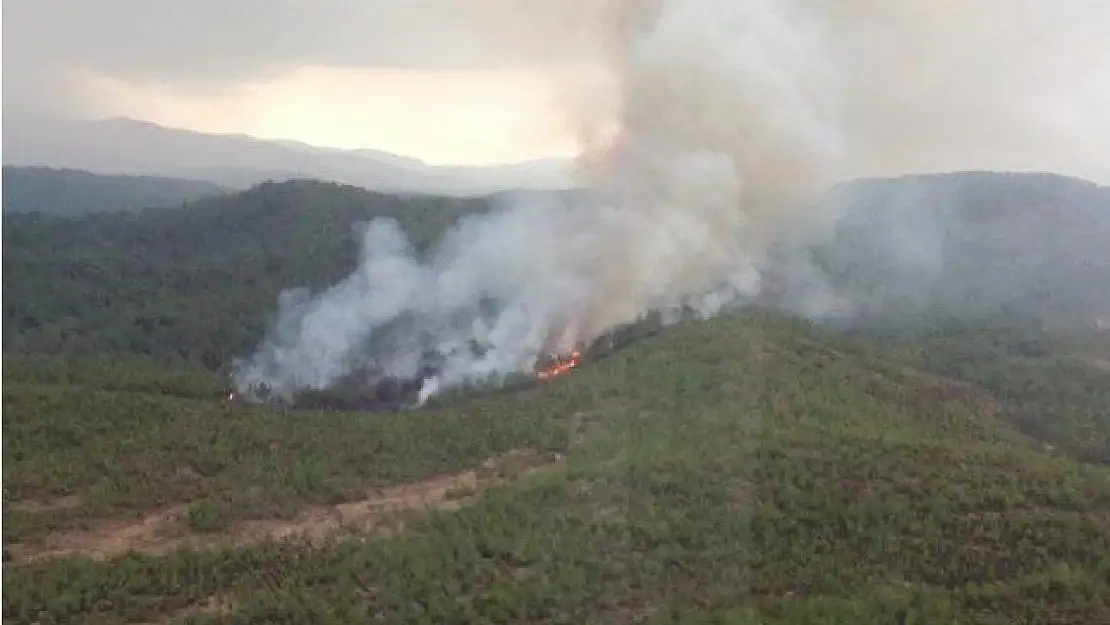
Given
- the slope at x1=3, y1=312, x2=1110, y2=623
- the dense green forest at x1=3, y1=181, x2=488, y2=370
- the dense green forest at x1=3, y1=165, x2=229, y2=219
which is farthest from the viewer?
the dense green forest at x1=3, y1=165, x2=229, y2=219

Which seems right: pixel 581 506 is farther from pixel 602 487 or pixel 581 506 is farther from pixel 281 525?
pixel 281 525

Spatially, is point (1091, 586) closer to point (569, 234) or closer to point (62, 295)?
point (569, 234)

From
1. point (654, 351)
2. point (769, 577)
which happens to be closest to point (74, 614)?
point (769, 577)

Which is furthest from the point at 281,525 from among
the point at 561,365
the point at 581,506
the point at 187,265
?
the point at 187,265

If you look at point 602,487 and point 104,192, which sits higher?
point 104,192

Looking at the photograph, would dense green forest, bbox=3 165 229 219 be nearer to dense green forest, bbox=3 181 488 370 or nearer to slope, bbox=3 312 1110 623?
dense green forest, bbox=3 181 488 370

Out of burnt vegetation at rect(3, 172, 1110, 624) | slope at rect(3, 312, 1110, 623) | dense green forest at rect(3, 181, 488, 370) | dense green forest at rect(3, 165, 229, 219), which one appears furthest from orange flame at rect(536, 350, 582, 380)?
dense green forest at rect(3, 165, 229, 219)

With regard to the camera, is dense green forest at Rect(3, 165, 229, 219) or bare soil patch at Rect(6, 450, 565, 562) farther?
dense green forest at Rect(3, 165, 229, 219)
